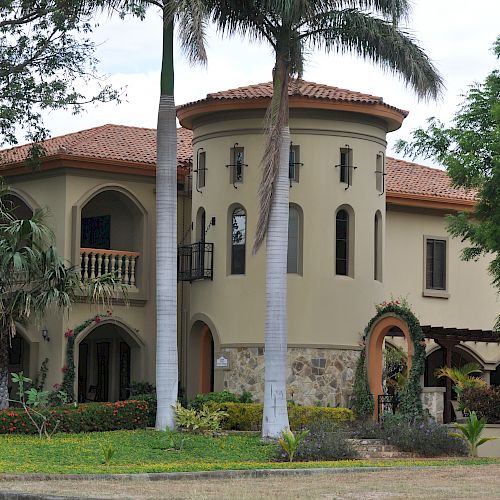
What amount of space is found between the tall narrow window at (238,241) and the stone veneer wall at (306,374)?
210cm

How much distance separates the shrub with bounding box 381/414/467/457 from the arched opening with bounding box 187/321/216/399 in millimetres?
7866

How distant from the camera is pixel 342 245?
32.1m

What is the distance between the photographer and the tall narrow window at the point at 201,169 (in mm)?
32656

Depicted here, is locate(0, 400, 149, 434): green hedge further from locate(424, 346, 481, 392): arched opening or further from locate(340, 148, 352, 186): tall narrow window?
locate(424, 346, 481, 392): arched opening

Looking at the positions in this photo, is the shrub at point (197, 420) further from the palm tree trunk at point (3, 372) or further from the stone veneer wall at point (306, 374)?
the palm tree trunk at point (3, 372)

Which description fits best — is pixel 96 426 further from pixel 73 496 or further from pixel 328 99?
pixel 73 496

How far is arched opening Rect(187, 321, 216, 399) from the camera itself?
3331cm

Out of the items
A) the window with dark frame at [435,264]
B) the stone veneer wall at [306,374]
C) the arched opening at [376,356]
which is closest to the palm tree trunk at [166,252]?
the stone veneer wall at [306,374]

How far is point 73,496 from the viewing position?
1600 cm

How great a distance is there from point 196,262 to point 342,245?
3.78 meters

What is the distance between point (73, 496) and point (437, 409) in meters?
14.2

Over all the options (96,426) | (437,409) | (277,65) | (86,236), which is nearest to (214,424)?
(96,426)

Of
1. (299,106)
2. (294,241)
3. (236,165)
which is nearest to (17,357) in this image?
(236,165)

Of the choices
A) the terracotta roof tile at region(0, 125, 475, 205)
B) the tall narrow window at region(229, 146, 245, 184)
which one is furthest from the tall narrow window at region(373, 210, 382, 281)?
the tall narrow window at region(229, 146, 245, 184)
